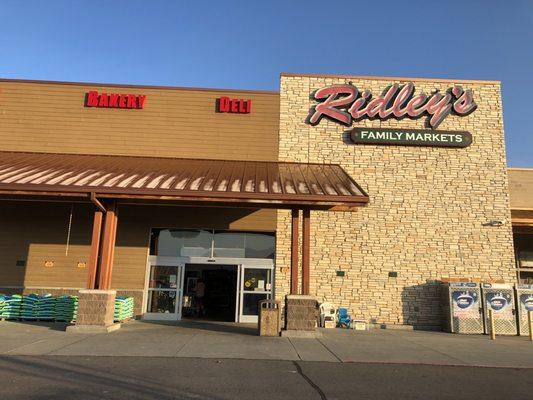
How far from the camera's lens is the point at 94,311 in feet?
38.9

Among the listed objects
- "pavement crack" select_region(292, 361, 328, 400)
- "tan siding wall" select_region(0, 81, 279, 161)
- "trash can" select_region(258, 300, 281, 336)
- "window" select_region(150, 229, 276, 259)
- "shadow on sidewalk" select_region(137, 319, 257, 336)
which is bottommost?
"pavement crack" select_region(292, 361, 328, 400)

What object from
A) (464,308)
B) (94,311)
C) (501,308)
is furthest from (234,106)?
(501,308)

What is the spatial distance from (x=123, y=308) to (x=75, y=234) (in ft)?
11.3

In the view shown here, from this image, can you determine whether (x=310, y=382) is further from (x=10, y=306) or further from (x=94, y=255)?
(x=10, y=306)

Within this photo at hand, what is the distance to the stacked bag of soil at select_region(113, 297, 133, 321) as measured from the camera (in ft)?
43.9

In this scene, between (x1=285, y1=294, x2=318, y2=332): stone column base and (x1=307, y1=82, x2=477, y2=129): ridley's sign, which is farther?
(x1=307, y1=82, x2=477, y2=129): ridley's sign

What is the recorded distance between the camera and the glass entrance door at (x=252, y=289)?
1550 centimetres

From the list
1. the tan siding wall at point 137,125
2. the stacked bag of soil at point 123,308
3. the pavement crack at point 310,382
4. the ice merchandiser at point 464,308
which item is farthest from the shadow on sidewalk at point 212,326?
the ice merchandiser at point 464,308

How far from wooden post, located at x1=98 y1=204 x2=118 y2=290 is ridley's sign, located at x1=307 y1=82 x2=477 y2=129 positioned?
780cm

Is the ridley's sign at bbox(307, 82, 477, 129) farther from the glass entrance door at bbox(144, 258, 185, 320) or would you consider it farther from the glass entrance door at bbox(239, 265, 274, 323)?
the glass entrance door at bbox(144, 258, 185, 320)

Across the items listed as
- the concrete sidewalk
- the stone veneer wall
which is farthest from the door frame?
the concrete sidewalk

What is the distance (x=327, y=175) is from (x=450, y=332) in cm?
636

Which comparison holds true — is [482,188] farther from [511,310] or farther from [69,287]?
[69,287]

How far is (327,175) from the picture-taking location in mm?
14539
